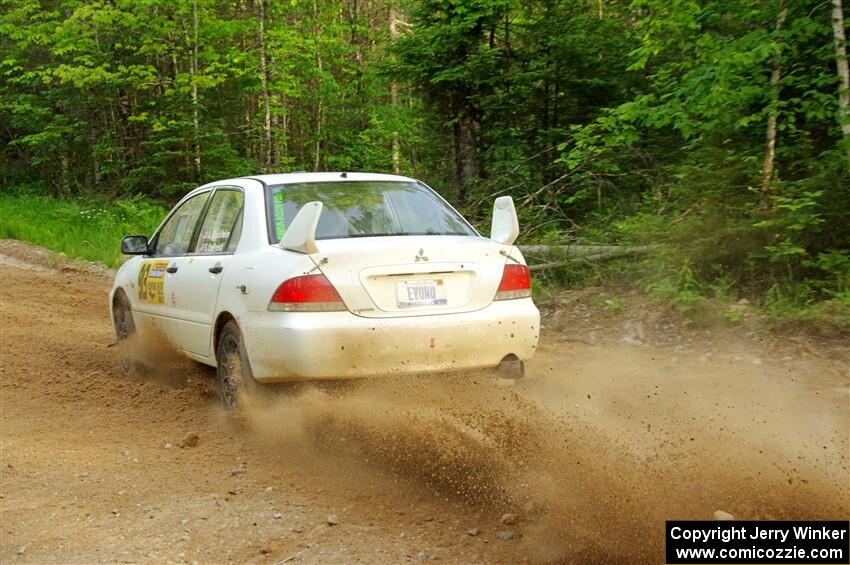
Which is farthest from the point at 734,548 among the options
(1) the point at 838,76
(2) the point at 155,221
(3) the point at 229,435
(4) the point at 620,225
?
(2) the point at 155,221

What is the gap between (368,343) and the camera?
4543 mm

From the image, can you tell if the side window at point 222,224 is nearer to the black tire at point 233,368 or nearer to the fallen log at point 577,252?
the black tire at point 233,368

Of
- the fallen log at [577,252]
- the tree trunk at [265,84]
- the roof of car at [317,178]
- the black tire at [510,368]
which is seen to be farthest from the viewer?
the tree trunk at [265,84]

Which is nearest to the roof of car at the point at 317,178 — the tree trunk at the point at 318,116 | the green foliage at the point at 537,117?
the green foliage at the point at 537,117

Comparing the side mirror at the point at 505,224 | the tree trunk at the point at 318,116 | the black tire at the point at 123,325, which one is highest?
the tree trunk at the point at 318,116

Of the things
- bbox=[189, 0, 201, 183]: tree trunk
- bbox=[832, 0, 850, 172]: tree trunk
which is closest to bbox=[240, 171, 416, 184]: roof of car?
bbox=[832, 0, 850, 172]: tree trunk

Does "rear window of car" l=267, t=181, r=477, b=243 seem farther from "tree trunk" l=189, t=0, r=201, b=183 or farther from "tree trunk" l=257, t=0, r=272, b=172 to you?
"tree trunk" l=189, t=0, r=201, b=183

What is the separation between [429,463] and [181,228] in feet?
11.1

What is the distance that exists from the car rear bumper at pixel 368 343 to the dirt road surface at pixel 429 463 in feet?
0.55

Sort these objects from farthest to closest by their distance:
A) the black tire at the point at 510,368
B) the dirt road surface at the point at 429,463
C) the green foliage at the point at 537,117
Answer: the green foliage at the point at 537,117 → the black tire at the point at 510,368 → the dirt road surface at the point at 429,463

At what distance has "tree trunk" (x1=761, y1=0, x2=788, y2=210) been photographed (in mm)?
7828

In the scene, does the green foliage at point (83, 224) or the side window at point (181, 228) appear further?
the green foliage at point (83, 224)

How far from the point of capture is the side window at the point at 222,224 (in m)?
5.64

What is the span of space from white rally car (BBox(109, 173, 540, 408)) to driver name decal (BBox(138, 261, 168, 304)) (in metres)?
0.64
